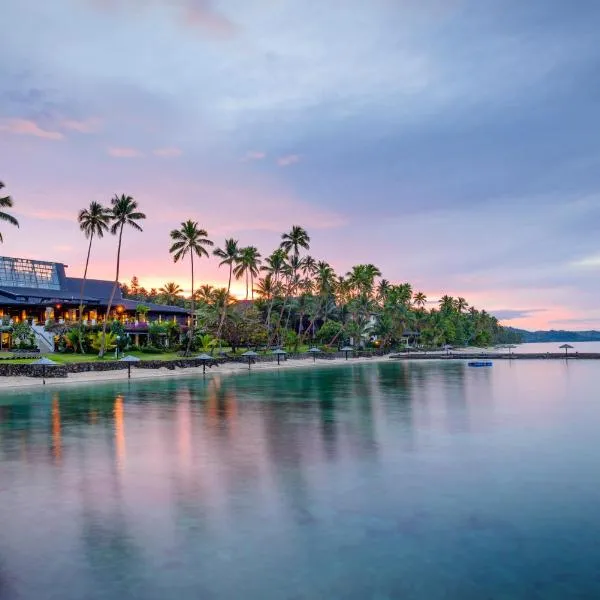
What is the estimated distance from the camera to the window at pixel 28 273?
8525 cm

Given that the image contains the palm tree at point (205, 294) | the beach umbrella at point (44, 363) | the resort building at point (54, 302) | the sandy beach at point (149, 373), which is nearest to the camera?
the beach umbrella at point (44, 363)

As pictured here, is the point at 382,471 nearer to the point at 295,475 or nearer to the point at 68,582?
the point at 295,475

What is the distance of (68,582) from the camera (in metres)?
9.63

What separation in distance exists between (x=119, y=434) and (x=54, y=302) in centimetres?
5804

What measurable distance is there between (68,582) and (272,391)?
120 feet

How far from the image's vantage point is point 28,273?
87.8 m

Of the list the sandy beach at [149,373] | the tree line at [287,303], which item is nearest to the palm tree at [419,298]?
the tree line at [287,303]

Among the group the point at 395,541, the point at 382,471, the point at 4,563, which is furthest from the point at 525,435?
the point at 4,563

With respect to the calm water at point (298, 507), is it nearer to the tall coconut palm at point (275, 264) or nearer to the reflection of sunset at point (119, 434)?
the reflection of sunset at point (119, 434)

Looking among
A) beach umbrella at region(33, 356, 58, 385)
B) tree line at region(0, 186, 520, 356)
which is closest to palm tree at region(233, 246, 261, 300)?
tree line at region(0, 186, 520, 356)

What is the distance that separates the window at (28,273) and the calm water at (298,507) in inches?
2504

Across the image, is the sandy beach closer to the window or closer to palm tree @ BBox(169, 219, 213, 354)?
palm tree @ BBox(169, 219, 213, 354)

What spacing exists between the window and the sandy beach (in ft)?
127

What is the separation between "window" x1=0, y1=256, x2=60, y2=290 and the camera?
85.2 meters
